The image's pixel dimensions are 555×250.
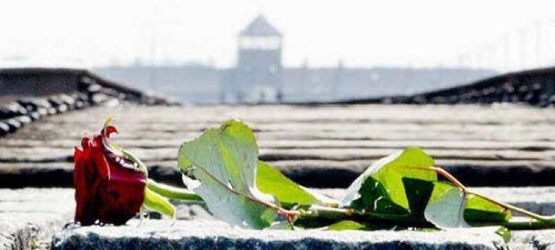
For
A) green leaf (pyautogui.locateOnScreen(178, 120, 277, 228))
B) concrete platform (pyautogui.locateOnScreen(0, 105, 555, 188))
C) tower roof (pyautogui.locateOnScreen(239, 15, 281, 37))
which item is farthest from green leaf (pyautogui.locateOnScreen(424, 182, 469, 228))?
tower roof (pyautogui.locateOnScreen(239, 15, 281, 37))

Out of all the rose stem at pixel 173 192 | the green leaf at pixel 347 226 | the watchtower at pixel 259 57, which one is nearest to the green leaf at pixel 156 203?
the rose stem at pixel 173 192

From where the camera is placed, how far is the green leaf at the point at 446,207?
1.67 meters

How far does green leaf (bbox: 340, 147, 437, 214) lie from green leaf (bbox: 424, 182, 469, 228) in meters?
0.05

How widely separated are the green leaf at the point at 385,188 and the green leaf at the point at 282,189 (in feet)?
0.26

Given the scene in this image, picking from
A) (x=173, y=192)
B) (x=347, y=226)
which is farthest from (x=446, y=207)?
(x=173, y=192)

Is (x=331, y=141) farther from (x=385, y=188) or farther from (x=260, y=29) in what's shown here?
(x=260, y=29)

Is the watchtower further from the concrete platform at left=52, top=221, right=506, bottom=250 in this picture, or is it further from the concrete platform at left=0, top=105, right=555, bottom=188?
the concrete platform at left=52, top=221, right=506, bottom=250

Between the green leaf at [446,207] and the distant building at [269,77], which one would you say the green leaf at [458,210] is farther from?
the distant building at [269,77]

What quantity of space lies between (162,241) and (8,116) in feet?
14.5

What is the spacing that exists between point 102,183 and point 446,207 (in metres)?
0.53

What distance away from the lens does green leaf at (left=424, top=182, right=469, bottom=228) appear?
1.67 meters

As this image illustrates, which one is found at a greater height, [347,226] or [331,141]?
[347,226]

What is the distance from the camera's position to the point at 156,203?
180 cm

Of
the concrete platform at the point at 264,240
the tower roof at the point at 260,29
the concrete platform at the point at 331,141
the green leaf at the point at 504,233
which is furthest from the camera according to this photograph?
the tower roof at the point at 260,29
